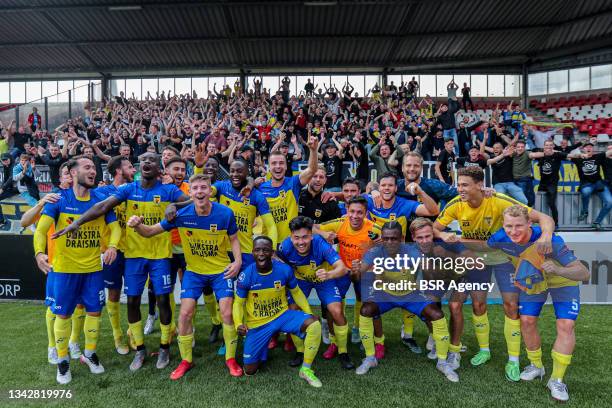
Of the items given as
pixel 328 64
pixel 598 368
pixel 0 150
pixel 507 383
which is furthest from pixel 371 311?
pixel 328 64

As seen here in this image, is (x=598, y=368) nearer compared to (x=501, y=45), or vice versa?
(x=598, y=368)

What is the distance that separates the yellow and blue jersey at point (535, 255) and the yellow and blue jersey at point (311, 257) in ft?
6.43

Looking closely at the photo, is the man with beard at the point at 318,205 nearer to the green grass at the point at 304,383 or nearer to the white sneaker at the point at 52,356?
the green grass at the point at 304,383

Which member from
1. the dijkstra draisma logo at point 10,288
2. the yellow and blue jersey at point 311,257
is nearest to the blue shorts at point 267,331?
the yellow and blue jersey at point 311,257

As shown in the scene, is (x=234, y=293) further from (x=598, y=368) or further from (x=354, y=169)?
(x=354, y=169)

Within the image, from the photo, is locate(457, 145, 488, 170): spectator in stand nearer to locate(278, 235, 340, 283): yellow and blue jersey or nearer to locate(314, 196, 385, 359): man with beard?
locate(314, 196, 385, 359): man with beard

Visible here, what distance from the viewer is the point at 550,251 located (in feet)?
14.2

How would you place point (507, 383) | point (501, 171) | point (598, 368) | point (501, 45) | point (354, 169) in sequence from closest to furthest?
point (507, 383), point (598, 368), point (501, 171), point (354, 169), point (501, 45)

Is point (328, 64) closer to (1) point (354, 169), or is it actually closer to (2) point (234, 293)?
(1) point (354, 169)

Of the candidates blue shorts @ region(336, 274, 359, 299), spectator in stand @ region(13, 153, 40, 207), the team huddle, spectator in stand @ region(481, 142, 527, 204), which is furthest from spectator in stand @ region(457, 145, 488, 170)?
spectator in stand @ region(13, 153, 40, 207)

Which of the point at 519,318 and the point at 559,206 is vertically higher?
the point at 559,206

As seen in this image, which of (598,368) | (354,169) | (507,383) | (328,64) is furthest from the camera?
(328,64)

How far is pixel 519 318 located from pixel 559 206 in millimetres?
6934

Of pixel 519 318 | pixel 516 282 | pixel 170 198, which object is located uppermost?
pixel 170 198
